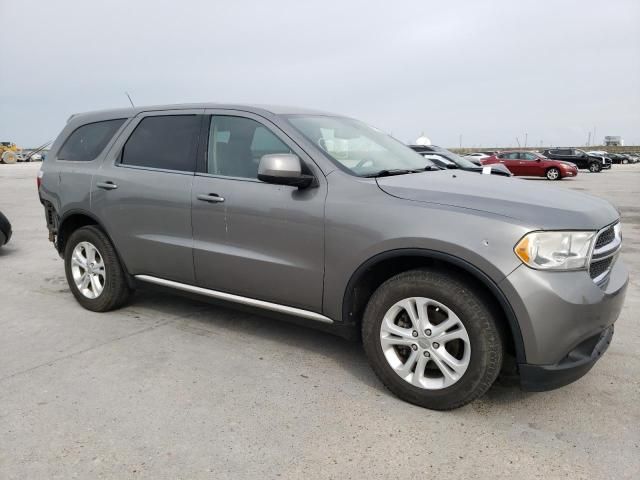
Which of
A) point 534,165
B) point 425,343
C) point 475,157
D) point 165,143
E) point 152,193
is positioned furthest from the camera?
point 534,165

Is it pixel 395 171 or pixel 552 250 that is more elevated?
pixel 395 171

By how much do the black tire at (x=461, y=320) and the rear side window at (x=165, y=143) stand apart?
1.79m

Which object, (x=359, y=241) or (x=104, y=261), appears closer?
(x=359, y=241)

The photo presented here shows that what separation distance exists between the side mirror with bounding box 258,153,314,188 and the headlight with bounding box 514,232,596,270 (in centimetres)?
132

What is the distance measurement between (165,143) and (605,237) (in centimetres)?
312

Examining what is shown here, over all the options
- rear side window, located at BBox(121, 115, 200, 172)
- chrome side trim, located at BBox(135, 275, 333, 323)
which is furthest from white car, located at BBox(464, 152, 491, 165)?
chrome side trim, located at BBox(135, 275, 333, 323)

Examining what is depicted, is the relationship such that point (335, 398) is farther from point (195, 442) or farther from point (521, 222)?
point (521, 222)

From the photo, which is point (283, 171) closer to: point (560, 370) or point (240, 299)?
point (240, 299)

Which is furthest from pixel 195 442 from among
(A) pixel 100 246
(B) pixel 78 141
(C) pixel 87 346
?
(B) pixel 78 141

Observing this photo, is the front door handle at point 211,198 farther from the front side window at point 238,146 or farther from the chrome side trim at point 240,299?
the chrome side trim at point 240,299

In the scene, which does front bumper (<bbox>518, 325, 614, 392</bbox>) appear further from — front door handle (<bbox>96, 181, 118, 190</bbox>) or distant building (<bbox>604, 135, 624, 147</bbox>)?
distant building (<bbox>604, 135, 624, 147</bbox>)

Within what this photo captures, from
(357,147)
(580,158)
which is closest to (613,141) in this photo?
(580,158)

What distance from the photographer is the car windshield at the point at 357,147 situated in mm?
3541

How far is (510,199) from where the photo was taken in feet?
9.59
